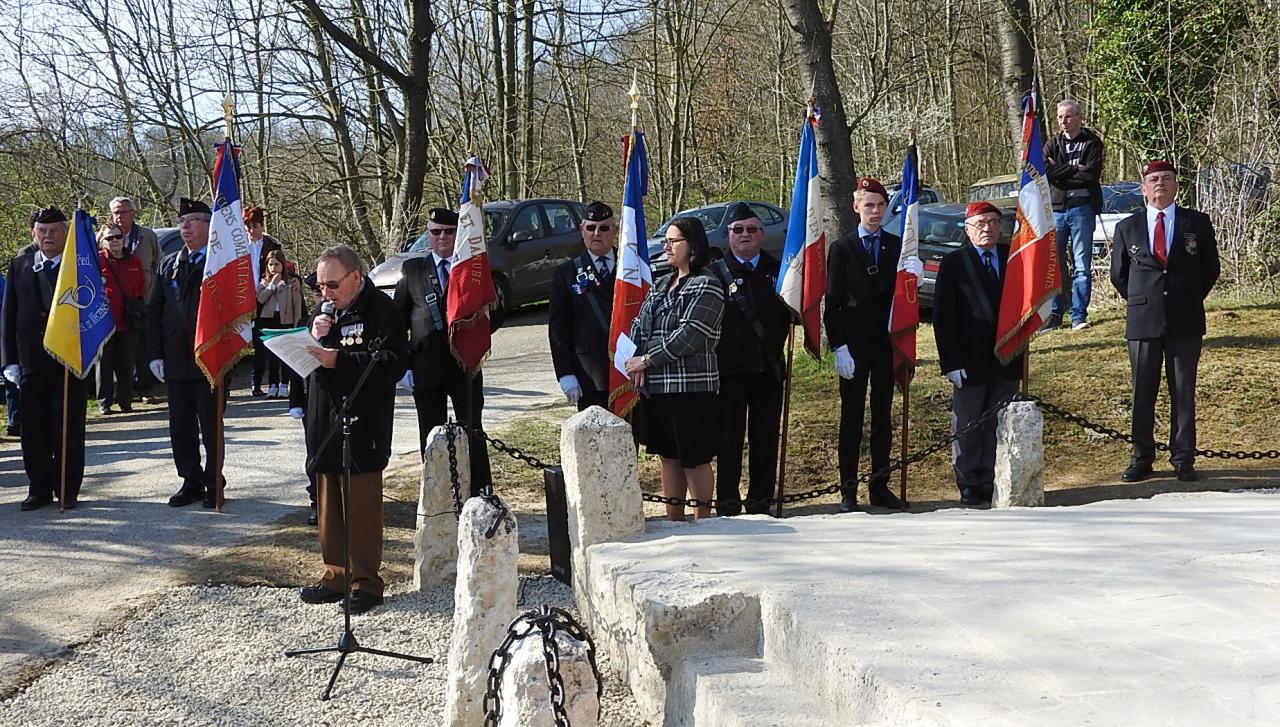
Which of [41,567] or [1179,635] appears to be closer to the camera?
[1179,635]

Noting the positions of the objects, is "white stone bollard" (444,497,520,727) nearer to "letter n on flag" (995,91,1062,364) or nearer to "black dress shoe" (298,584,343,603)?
"black dress shoe" (298,584,343,603)

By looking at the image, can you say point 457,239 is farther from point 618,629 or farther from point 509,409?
point 509,409

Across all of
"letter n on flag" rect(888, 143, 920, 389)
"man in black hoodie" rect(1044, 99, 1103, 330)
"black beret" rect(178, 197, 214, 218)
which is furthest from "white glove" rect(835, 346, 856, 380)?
"black beret" rect(178, 197, 214, 218)

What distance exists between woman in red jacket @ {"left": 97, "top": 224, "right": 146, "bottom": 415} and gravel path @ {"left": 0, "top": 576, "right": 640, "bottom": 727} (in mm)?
5529

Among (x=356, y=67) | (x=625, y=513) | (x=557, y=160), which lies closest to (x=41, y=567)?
(x=625, y=513)

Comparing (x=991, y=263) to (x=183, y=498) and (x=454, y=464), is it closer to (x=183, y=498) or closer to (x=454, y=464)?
(x=454, y=464)

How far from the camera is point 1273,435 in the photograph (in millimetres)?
8977

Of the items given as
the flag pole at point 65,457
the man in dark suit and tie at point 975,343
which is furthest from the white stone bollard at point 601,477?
the flag pole at point 65,457

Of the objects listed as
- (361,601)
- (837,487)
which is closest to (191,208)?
(361,601)

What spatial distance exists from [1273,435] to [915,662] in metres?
7.00

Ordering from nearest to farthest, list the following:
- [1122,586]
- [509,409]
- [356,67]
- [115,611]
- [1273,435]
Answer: [1122,586], [115,611], [1273,435], [509,409], [356,67]

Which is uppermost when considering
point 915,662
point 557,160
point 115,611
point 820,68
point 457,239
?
point 557,160

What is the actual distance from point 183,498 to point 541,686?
571 cm

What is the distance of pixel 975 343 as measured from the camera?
7559 millimetres
